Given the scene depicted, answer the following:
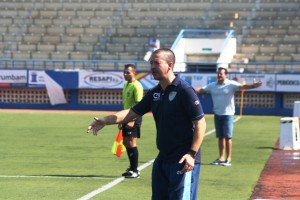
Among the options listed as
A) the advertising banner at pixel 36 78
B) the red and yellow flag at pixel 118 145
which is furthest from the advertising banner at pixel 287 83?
the red and yellow flag at pixel 118 145

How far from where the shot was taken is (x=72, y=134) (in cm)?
2456

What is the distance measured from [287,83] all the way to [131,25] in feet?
39.9

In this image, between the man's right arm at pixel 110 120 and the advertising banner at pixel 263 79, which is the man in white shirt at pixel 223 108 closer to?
the man's right arm at pixel 110 120

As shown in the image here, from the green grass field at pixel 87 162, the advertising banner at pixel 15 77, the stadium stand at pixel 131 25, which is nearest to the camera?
the green grass field at pixel 87 162

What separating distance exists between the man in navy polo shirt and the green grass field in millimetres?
4356

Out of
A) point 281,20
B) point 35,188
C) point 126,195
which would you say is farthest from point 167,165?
point 281,20

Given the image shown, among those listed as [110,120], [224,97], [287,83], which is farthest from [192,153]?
[287,83]

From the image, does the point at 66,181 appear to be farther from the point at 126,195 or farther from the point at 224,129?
the point at 224,129

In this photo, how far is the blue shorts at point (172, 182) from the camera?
8.31 m

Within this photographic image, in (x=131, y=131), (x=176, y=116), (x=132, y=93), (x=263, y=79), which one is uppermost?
(x=176, y=116)

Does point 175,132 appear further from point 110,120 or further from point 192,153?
point 110,120

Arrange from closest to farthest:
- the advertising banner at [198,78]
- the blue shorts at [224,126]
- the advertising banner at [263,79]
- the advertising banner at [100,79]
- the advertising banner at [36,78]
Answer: the blue shorts at [224,126]
the advertising banner at [263,79]
the advertising banner at [198,78]
the advertising banner at [100,79]
the advertising banner at [36,78]

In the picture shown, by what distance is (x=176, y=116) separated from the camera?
8.37 m

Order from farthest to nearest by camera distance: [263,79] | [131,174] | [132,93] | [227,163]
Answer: [263,79], [227,163], [132,93], [131,174]
